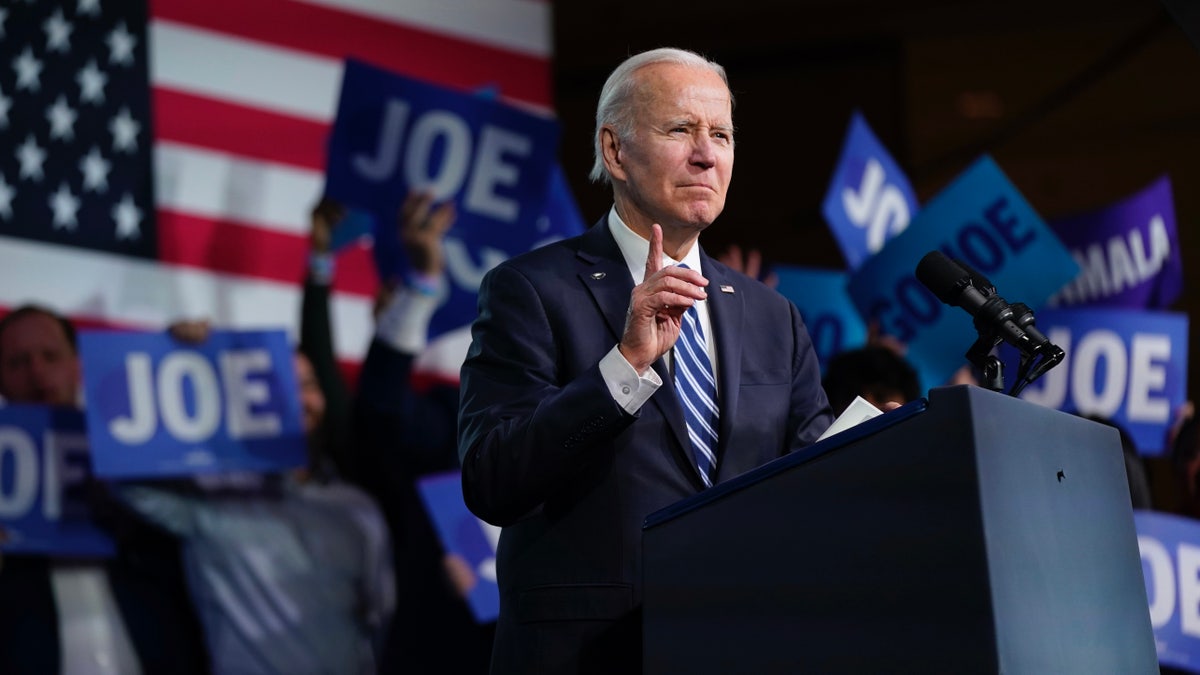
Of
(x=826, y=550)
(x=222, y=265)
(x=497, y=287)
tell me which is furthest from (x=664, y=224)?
(x=222, y=265)

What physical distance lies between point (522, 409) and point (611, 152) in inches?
14.4

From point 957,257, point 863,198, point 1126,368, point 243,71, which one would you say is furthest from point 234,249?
point 1126,368

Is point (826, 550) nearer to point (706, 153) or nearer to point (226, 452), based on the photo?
point (706, 153)

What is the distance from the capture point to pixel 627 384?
4.76ft

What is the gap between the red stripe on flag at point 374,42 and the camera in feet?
14.4

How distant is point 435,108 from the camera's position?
4012 mm

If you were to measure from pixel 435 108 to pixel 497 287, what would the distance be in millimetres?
2441

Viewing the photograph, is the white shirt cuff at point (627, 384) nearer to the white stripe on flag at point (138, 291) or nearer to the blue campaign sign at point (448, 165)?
the blue campaign sign at point (448, 165)

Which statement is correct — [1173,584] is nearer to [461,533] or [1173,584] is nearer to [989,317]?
[461,533]

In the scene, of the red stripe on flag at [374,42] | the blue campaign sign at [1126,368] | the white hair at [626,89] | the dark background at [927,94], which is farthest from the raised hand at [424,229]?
the dark background at [927,94]

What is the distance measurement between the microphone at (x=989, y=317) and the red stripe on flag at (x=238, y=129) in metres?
3.18

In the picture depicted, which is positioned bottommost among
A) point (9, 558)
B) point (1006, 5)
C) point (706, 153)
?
point (9, 558)

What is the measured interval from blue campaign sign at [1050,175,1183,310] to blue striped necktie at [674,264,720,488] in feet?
10.6

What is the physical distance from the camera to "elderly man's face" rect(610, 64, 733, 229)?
1654 mm
